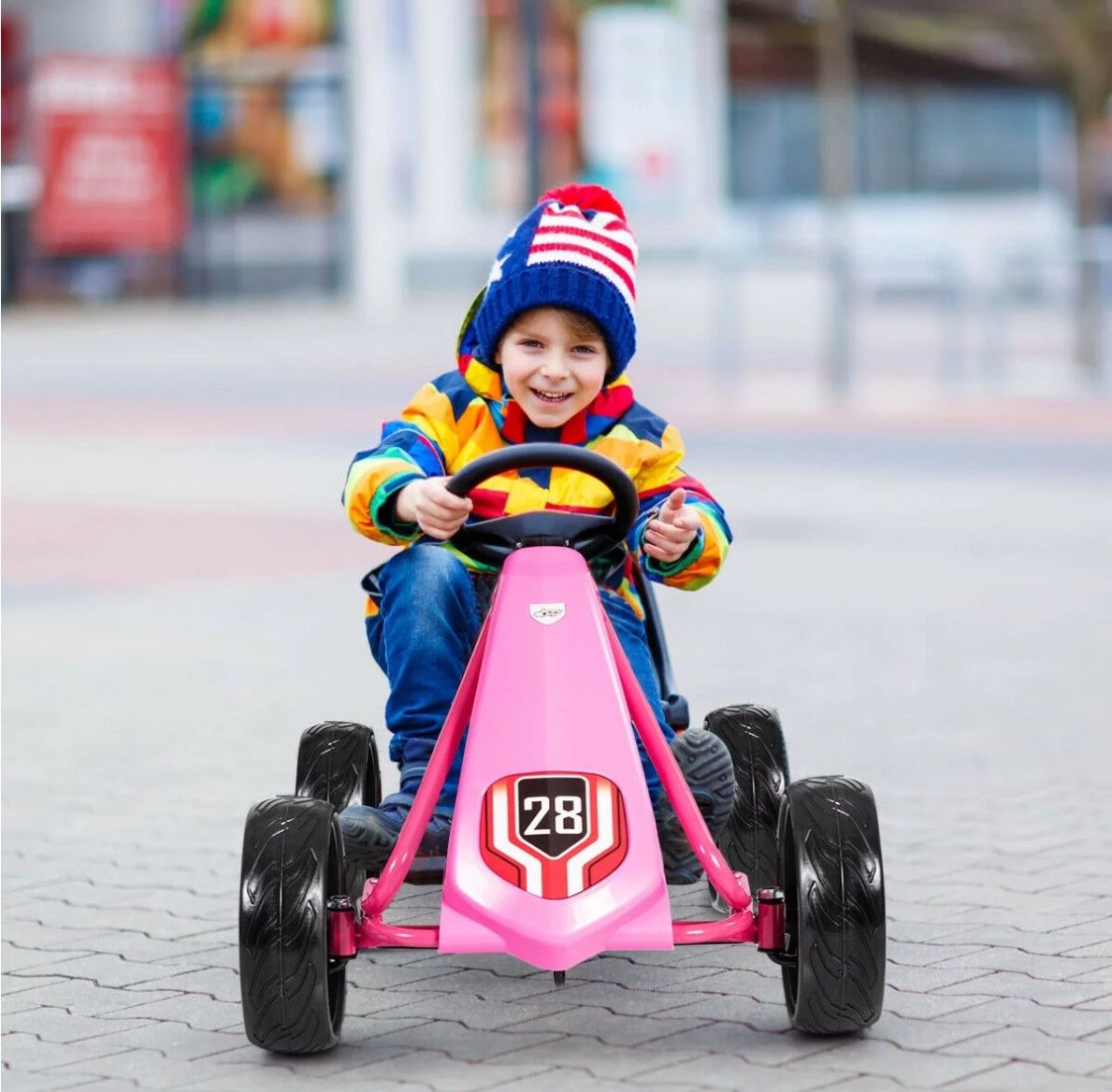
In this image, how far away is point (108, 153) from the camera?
103ft

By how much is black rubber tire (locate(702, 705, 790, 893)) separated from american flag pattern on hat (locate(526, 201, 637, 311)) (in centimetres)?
87

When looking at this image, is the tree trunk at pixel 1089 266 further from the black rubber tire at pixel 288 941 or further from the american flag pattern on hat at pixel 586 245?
the black rubber tire at pixel 288 941

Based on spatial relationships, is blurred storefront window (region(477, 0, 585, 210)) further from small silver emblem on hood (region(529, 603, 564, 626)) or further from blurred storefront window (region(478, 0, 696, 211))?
small silver emblem on hood (region(529, 603, 564, 626))

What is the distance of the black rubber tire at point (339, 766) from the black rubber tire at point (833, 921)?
1155mm

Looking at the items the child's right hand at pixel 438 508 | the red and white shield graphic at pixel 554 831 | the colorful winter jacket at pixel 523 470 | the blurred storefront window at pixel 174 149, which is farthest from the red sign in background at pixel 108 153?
the red and white shield graphic at pixel 554 831

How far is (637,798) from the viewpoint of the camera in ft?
12.0

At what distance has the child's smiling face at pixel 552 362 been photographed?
4113 mm

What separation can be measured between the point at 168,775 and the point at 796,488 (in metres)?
6.74

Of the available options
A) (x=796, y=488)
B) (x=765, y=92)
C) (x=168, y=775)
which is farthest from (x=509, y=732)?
(x=765, y=92)

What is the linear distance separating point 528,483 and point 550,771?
2.10 ft

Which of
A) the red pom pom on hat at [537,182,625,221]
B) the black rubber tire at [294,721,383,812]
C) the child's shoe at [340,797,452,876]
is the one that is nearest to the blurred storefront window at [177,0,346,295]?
the black rubber tire at [294,721,383,812]

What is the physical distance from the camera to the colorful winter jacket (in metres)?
→ 4.05

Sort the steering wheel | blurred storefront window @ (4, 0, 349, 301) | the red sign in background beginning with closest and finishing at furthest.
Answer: the steering wheel → the red sign in background → blurred storefront window @ (4, 0, 349, 301)

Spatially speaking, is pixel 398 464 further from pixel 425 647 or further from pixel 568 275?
pixel 568 275
